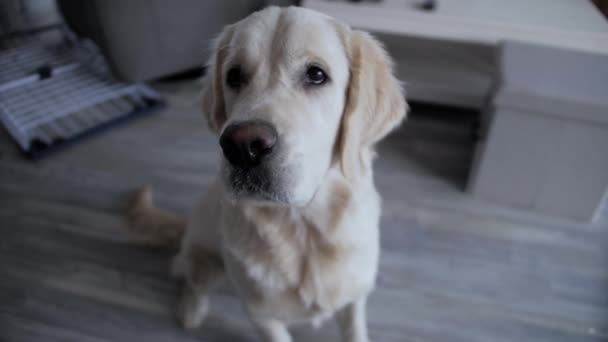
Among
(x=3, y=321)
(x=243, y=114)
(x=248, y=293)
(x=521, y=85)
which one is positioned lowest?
(x=3, y=321)

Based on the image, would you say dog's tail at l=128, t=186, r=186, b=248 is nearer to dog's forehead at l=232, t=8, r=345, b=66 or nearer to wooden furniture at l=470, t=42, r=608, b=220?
dog's forehead at l=232, t=8, r=345, b=66

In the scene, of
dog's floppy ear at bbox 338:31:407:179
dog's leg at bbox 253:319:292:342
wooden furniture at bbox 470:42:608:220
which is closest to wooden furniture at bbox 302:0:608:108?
wooden furniture at bbox 470:42:608:220

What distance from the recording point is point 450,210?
1.81 meters

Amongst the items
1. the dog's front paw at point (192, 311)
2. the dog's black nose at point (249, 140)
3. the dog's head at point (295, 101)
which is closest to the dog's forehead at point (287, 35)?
the dog's head at point (295, 101)

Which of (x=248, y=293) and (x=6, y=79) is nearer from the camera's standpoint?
(x=248, y=293)

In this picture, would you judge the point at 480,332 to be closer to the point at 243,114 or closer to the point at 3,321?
the point at 243,114

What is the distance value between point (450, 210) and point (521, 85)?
1.95ft

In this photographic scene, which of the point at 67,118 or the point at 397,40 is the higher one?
the point at 397,40

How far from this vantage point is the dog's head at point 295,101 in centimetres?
76

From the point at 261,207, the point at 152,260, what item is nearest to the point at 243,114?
the point at 261,207

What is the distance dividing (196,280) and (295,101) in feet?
2.63

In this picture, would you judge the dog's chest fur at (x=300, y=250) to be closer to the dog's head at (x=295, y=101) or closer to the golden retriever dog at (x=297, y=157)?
the golden retriever dog at (x=297, y=157)

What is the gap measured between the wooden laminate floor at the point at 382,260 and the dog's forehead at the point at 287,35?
0.96m

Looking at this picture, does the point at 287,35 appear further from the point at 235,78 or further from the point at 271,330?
the point at 271,330
